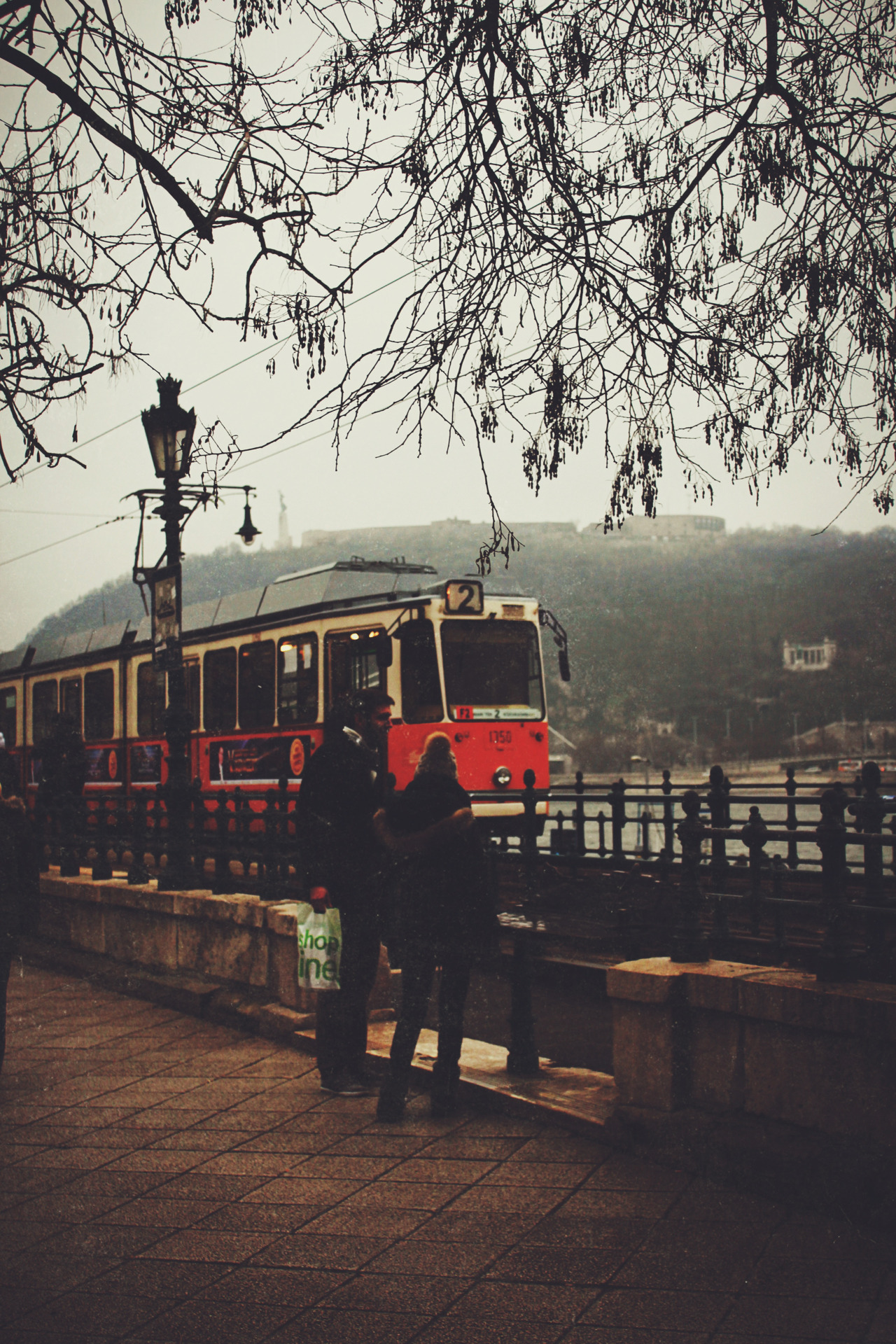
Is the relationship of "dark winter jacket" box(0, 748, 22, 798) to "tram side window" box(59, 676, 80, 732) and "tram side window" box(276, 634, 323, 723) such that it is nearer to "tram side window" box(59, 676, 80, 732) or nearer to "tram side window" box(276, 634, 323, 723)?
"tram side window" box(276, 634, 323, 723)

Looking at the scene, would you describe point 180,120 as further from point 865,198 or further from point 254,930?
point 254,930

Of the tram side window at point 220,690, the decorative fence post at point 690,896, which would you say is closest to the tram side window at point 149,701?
the tram side window at point 220,690

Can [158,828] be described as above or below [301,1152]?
above

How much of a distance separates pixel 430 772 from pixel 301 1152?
1.70 m

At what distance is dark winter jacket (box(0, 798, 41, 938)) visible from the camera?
581 cm

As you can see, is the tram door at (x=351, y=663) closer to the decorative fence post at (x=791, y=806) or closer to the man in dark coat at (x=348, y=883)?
the decorative fence post at (x=791, y=806)

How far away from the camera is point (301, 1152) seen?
4465mm

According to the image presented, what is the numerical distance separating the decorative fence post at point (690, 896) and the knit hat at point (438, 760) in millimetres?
1095

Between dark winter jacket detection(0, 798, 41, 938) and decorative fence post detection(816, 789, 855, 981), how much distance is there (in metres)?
3.98

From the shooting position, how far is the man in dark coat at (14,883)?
5789 millimetres

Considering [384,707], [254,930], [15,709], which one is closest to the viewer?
[384,707]

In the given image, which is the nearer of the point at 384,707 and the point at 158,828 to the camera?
the point at 384,707

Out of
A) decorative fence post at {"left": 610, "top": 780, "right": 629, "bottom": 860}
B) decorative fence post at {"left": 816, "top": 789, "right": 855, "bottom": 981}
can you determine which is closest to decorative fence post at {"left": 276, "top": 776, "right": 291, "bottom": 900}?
decorative fence post at {"left": 610, "top": 780, "right": 629, "bottom": 860}

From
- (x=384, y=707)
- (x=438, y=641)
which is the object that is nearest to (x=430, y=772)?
(x=384, y=707)
